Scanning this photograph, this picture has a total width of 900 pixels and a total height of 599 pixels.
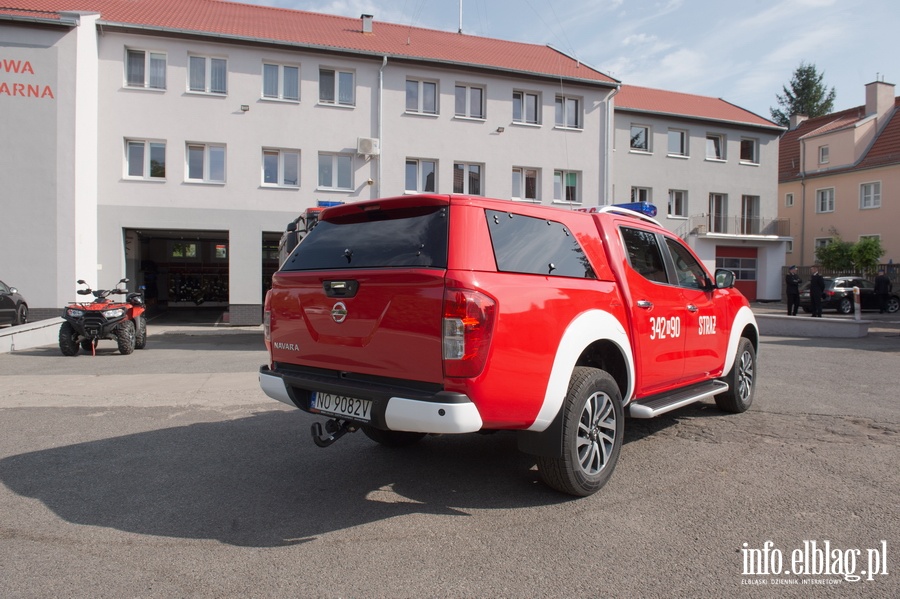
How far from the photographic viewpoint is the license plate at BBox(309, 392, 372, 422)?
3533 millimetres

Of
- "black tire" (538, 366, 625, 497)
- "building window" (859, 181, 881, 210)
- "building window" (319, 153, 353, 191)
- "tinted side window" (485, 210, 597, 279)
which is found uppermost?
"building window" (859, 181, 881, 210)

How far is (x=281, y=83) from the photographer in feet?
70.2

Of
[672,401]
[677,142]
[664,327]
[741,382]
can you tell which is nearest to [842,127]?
[677,142]

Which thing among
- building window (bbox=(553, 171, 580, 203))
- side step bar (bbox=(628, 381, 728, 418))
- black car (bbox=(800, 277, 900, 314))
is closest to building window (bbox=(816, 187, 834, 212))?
black car (bbox=(800, 277, 900, 314))

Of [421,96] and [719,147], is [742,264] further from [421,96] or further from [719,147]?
[421,96]

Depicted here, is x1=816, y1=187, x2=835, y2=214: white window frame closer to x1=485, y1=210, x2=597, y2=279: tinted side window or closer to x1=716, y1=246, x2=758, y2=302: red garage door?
x1=716, y1=246, x2=758, y2=302: red garage door

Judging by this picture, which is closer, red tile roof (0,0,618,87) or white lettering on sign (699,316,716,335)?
white lettering on sign (699,316,716,335)

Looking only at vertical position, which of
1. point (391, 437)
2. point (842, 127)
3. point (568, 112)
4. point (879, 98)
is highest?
point (879, 98)

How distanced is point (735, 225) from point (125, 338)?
92.5 ft

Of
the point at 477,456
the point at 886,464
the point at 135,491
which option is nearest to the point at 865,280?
the point at 886,464

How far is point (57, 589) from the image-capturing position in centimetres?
278

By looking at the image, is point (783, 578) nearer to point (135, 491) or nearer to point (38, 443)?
point (135, 491)

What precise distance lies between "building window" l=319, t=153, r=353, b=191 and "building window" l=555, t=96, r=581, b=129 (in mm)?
8701

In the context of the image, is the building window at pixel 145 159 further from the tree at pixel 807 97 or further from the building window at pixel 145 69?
the tree at pixel 807 97
